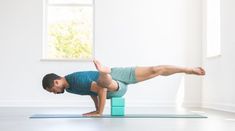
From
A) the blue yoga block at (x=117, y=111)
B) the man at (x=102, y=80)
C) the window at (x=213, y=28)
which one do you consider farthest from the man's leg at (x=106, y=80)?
the window at (x=213, y=28)

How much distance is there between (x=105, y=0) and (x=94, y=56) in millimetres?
1044

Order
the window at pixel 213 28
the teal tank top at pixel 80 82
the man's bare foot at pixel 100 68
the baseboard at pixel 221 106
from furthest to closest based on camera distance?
the window at pixel 213 28 → the baseboard at pixel 221 106 → the teal tank top at pixel 80 82 → the man's bare foot at pixel 100 68

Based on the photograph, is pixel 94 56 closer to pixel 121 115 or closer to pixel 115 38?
pixel 115 38

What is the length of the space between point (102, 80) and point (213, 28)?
4.00m

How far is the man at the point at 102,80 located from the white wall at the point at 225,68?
1.97 meters

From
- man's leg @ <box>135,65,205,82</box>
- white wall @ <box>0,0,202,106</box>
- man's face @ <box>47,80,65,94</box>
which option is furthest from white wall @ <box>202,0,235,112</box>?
man's face @ <box>47,80,65,94</box>

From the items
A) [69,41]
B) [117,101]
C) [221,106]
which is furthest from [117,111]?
[69,41]

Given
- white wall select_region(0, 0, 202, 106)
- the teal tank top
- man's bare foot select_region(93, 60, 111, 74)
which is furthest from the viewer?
white wall select_region(0, 0, 202, 106)

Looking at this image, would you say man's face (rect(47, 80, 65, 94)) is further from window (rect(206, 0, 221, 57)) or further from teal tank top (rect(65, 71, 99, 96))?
window (rect(206, 0, 221, 57))

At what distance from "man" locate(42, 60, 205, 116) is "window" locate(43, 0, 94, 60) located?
3.81 m

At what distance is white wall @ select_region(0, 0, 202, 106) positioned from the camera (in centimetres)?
825

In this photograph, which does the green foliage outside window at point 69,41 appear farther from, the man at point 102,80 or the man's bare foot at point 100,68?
the man's bare foot at point 100,68

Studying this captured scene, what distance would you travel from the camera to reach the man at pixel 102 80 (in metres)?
4.25

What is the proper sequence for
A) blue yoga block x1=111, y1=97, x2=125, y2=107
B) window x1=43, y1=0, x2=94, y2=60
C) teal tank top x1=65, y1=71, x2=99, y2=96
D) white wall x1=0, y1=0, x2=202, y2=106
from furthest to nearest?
window x1=43, y1=0, x2=94, y2=60
white wall x1=0, y1=0, x2=202, y2=106
blue yoga block x1=111, y1=97, x2=125, y2=107
teal tank top x1=65, y1=71, x2=99, y2=96
